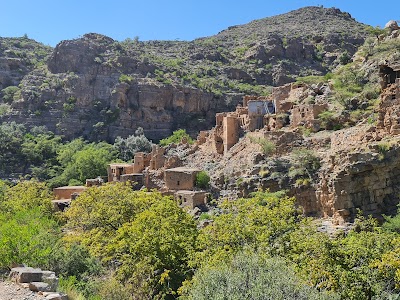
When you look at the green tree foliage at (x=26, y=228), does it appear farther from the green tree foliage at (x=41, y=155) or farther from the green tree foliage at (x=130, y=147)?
the green tree foliage at (x=130, y=147)

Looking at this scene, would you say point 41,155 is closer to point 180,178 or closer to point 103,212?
point 180,178

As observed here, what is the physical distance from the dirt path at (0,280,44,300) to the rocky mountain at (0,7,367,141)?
190ft

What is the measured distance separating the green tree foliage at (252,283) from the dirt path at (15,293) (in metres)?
4.17

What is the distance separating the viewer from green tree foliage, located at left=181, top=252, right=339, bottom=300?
1082cm

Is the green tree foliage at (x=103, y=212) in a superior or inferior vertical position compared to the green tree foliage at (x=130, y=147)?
inferior

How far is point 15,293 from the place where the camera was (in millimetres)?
11234

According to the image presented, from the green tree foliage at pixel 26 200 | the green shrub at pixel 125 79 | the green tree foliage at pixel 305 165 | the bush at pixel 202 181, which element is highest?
the green shrub at pixel 125 79

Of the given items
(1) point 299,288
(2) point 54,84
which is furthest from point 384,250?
(2) point 54,84

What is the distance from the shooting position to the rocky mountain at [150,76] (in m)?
71.8

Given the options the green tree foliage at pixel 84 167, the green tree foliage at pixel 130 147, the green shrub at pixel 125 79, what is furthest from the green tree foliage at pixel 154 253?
the green shrub at pixel 125 79

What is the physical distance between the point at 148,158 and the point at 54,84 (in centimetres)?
4497

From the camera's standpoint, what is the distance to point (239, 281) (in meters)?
11.3

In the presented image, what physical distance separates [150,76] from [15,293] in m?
69.4

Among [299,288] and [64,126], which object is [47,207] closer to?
[299,288]
